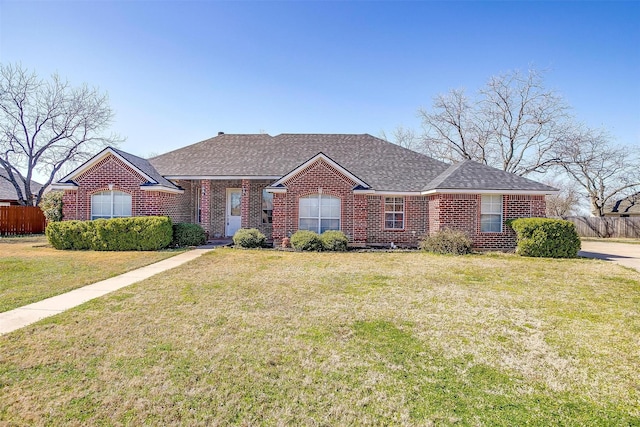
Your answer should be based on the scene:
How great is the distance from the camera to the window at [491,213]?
1502cm

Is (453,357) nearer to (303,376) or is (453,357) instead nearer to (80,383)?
(303,376)

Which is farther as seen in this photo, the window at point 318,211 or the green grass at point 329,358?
the window at point 318,211

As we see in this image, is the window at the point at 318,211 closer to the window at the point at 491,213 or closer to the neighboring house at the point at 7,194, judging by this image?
the window at the point at 491,213

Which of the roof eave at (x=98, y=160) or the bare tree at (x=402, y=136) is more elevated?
the bare tree at (x=402, y=136)

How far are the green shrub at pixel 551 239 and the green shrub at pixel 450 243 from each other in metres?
2.30

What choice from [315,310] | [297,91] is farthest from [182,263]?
[297,91]

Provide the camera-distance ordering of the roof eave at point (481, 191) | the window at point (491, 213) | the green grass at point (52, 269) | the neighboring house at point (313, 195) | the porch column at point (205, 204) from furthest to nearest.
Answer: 1. the porch column at point (205, 204)
2. the window at point (491, 213)
3. the neighboring house at point (313, 195)
4. the roof eave at point (481, 191)
5. the green grass at point (52, 269)

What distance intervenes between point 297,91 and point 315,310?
59.6 feet

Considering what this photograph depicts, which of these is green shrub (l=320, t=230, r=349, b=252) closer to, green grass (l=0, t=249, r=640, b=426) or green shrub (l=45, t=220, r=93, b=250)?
green grass (l=0, t=249, r=640, b=426)

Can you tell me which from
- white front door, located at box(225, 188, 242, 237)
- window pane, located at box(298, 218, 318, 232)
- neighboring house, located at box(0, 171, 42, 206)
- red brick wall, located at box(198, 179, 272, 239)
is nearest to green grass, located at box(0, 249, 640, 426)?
window pane, located at box(298, 218, 318, 232)

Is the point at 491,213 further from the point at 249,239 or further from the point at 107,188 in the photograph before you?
the point at 107,188

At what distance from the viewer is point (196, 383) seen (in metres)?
3.42

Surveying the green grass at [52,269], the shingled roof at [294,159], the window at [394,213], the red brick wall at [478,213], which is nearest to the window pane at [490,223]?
the red brick wall at [478,213]

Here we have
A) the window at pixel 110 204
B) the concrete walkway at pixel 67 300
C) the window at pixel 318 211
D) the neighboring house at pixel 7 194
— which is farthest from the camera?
the neighboring house at pixel 7 194
